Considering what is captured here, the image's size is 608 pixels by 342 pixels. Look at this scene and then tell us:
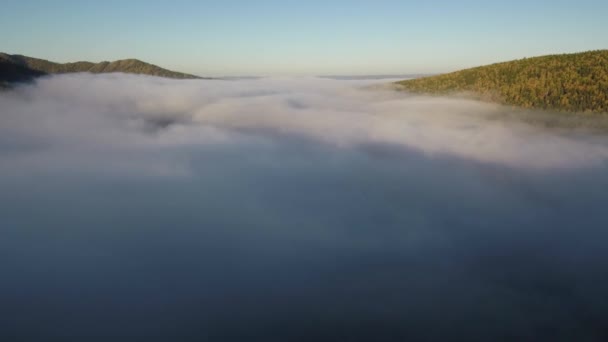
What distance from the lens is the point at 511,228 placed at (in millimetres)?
182500

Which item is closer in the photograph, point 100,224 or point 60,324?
point 60,324

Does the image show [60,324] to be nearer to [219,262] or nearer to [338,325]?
[219,262]

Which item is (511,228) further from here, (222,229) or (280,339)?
(222,229)

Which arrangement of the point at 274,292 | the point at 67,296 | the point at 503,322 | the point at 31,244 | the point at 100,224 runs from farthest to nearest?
the point at 100,224 → the point at 31,244 → the point at 274,292 → the point at 67,296 → the point at 503,322

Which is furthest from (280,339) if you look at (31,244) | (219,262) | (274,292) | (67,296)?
(31,244)

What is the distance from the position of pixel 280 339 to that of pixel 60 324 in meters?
76.1

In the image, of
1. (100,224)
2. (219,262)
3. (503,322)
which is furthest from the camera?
(100,224)

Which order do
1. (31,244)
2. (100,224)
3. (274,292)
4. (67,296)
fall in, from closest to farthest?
(67,296), (274,292), (31,244), (100,224)

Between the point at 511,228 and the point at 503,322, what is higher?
the point at 511,228

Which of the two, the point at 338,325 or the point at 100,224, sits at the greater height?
the point at 100,224

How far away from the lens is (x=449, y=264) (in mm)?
154000

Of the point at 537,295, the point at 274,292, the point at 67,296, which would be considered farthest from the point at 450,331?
the point at 67,296

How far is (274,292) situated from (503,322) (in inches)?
3430

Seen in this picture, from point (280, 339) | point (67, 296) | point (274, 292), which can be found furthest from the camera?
point (274, 292)
